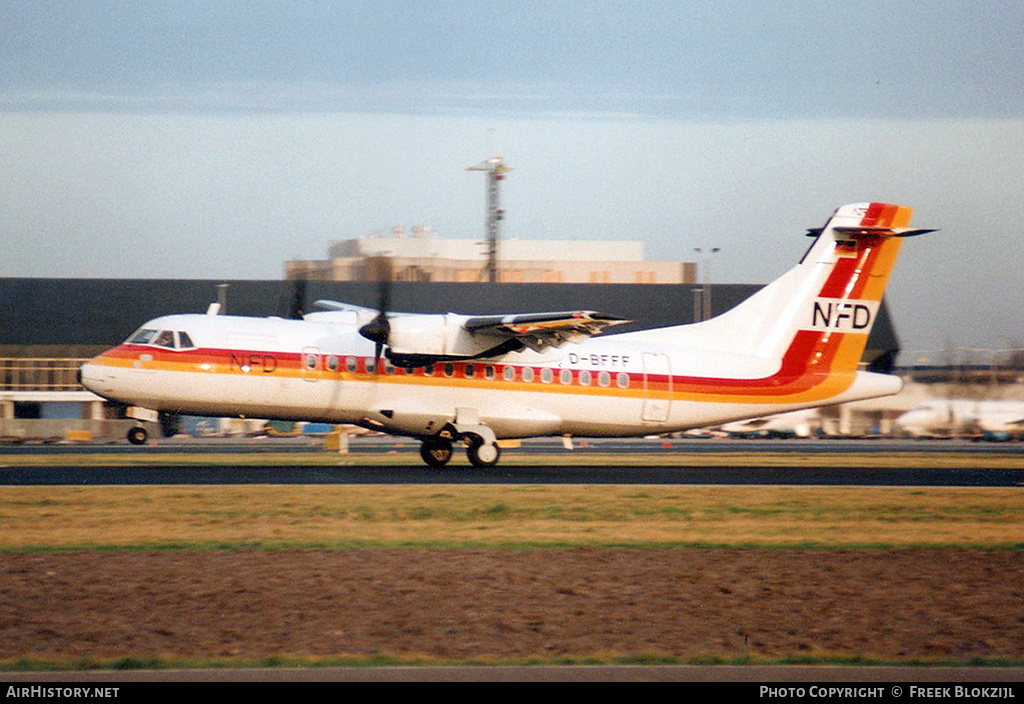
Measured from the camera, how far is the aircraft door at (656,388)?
989 inches

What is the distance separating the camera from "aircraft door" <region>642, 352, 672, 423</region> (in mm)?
25109

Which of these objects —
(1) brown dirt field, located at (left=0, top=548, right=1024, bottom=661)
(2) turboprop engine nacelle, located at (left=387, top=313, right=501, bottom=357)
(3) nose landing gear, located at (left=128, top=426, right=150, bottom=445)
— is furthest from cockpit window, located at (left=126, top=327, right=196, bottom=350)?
(1) brown dirt field, located at (left=0, top=548, right=1024, bottom=661)

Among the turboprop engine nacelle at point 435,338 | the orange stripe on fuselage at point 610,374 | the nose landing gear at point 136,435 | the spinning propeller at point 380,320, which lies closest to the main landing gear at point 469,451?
the orange stripe on fuselage at point 610,374

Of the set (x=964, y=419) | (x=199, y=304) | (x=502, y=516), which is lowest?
(x=964, y=419)

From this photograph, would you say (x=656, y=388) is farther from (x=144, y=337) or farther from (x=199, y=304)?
(x=199, y=304)

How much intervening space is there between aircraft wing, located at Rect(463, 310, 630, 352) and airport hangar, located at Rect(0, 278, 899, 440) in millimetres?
31321

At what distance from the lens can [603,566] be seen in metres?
12.1

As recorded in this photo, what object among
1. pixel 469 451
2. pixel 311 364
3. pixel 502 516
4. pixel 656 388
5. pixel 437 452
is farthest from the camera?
pixel 656 388

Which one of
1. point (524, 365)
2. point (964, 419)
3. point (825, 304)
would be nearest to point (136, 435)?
point (524, 365)

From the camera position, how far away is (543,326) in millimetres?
23141

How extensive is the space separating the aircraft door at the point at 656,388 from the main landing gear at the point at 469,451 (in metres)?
3.95

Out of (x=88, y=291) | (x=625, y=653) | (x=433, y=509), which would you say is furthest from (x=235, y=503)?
(x=88, y=291)

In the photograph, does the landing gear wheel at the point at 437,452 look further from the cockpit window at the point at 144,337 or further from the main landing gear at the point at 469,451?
the cockpit window at the point at 144,337

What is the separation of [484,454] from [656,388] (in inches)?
182
